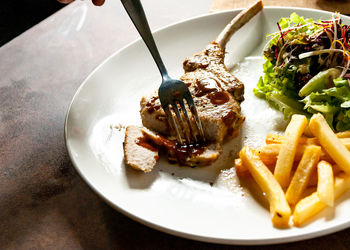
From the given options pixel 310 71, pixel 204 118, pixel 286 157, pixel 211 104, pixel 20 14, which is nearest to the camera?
pixel 286 157

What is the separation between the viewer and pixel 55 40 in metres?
4.77

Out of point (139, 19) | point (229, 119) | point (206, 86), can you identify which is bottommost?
point (229, 119)

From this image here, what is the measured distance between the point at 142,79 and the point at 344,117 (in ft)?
6.05

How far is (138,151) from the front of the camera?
8.93 ft

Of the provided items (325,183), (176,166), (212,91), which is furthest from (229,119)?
(325,183)

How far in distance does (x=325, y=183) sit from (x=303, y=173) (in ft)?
0.58

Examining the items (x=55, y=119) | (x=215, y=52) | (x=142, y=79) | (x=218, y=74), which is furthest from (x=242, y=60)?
(x=55, y=119)

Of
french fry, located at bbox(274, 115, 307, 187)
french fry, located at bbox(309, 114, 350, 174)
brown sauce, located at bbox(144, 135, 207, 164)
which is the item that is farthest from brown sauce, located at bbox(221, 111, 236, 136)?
french fry, located at bbox(309, 114, 350, 174)

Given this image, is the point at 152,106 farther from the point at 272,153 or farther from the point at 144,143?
the point at 272,153

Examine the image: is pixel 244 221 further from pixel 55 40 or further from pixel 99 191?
pixel 55 40

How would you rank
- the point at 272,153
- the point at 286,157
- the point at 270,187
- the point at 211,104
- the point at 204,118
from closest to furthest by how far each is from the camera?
the point at 270,187 → the point at 286,157 → the point at 272,153 → the point at 204,118 → the point at 211,104

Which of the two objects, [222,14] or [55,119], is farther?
[222,14]

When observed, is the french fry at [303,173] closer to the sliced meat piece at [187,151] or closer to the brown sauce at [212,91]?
the sliced meat piece at [187,151]

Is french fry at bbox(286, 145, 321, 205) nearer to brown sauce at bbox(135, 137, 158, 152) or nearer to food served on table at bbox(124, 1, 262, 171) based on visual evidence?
food served on table at bbox(124, 1, 262, 171)
